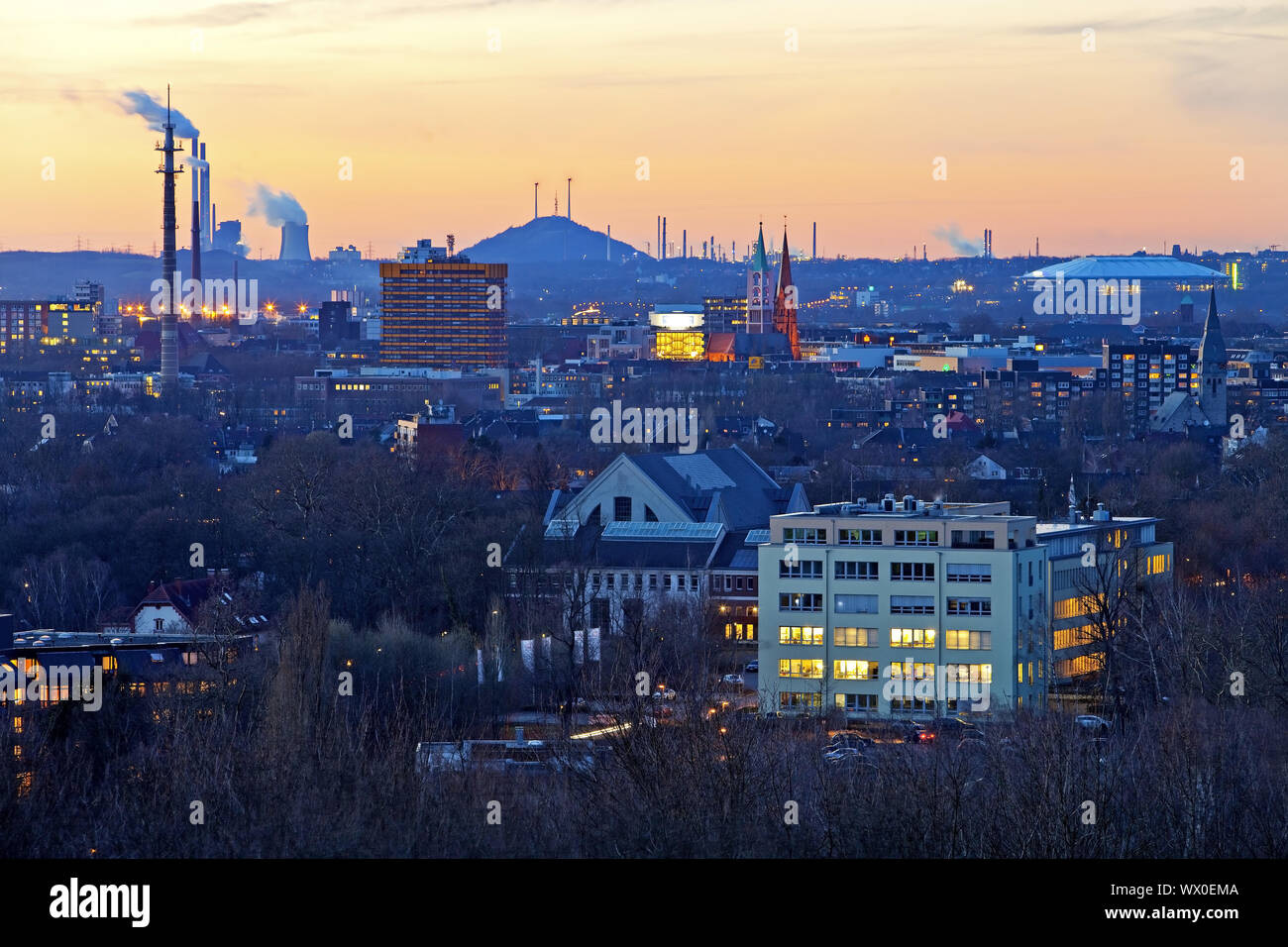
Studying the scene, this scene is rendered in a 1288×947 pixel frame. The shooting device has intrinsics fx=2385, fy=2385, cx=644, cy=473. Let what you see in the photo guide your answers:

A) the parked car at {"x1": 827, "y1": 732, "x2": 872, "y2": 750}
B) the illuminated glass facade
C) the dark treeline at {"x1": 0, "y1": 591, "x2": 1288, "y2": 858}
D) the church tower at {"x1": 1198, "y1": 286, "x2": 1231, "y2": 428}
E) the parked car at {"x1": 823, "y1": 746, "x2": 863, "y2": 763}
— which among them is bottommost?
the parked car at {"x1": 827, "y1": 732, "x2": 872, "y2": 750}

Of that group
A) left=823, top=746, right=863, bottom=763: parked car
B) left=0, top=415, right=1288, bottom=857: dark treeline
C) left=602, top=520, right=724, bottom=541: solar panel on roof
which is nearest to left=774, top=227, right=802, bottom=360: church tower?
left=0, top=415, right=1288, bottom=857: dark treeline

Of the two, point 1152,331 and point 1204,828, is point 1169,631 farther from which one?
point 1152,331

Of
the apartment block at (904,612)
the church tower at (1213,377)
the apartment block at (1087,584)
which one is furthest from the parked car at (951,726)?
the church tower at (1213,377)

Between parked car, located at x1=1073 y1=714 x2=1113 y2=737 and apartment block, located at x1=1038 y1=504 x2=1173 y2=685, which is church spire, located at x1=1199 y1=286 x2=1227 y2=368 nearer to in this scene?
apartment block, located at x1=1038 y1=504 x2=1173 y2=685

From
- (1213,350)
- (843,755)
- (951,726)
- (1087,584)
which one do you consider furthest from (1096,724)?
(1213,350)

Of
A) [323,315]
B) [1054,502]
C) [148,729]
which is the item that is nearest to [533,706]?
[148,729]
